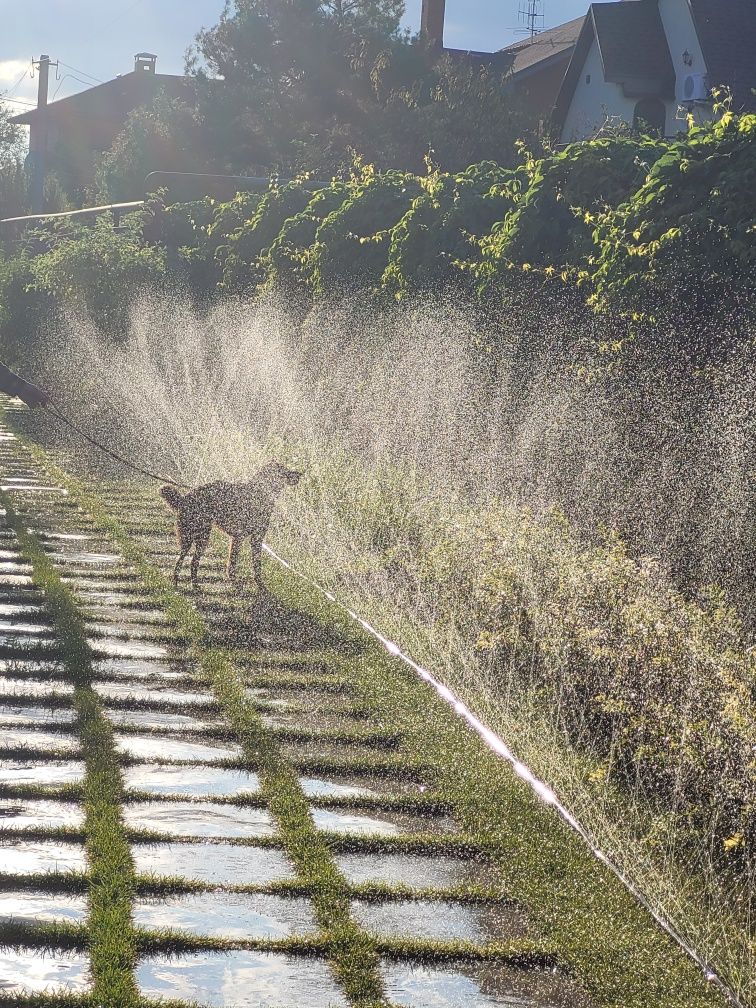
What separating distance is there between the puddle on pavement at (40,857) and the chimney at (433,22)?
1755 inches

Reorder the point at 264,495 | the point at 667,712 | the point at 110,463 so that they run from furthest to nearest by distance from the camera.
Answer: the point at 110,463, the point at 264,495, the point at 667,712

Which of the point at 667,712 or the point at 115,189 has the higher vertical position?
the point at 115,189

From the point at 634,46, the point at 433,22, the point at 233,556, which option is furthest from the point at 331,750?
the point at 433,22

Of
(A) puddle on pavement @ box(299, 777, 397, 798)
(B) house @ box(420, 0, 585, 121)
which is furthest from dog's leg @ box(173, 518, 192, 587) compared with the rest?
(B) house @ box(420, 0, 585, 121)

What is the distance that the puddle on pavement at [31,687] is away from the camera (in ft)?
20.5

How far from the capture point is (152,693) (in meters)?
6.46

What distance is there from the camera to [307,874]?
438 cm

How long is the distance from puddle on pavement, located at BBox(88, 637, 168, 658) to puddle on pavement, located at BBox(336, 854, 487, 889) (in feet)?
9.38

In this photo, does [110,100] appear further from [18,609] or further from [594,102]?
[18,609]

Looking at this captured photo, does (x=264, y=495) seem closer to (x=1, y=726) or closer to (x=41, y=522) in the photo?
(x=41, y=522)

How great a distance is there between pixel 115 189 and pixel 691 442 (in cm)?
4566

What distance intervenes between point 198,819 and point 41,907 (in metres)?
0.94

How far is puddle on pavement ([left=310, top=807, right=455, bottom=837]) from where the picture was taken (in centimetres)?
483

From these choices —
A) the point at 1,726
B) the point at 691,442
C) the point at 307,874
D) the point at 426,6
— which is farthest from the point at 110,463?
the point at 426,6
